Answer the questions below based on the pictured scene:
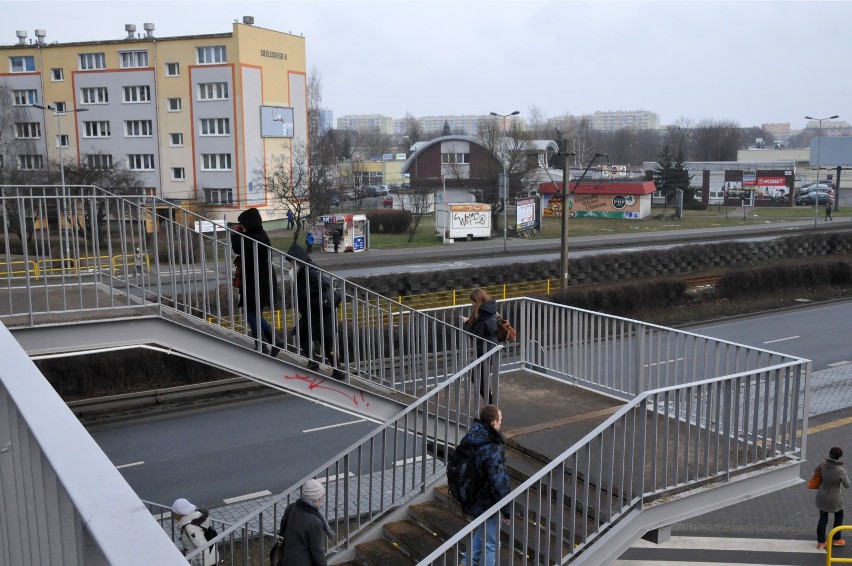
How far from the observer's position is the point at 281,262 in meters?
8.71

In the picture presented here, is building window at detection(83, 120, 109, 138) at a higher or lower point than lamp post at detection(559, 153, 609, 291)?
higher

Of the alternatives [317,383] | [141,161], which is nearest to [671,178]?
[141,161]

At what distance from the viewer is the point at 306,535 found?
5.95 m

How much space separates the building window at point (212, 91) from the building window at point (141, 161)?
584 cm

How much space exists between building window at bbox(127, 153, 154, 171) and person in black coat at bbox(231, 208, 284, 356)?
5331cm

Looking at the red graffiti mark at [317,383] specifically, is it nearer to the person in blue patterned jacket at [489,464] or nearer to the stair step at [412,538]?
the stair step at [412,538]

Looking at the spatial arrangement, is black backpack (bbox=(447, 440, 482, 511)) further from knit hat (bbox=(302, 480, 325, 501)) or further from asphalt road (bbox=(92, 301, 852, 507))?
asphalt road (bbox=(92, 301, 852, 507))

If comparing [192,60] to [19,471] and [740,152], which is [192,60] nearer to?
[19,471]

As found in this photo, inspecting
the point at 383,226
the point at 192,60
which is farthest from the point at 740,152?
the point at 192,60

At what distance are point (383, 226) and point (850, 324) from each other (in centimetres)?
3483

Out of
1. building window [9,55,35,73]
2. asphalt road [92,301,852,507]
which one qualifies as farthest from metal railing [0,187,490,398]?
building window [9,55,35,73]

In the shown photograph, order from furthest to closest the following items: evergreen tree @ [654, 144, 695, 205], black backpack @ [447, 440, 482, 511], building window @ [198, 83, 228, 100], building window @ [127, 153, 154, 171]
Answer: evergreen tree @ [654, 144, 695, 205] < building window @ [127, 153, 154, 171] < building window @ [198, 83, 228, 100] < black backpack @ [447, 440, 482, 511]

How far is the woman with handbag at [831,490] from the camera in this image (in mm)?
10516

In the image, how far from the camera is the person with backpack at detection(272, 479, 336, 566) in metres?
5.95
